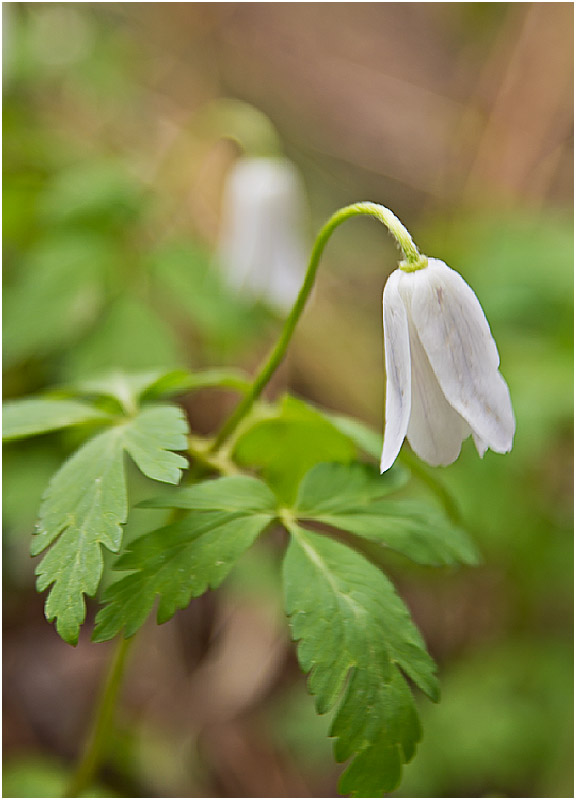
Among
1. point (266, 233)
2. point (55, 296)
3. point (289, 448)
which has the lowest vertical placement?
point (55, 296)

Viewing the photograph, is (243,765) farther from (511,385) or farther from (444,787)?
(511,385)

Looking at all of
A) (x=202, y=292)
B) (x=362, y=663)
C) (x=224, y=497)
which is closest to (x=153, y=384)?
(x=224, y=497)

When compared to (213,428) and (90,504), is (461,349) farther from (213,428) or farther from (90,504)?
(213,428)

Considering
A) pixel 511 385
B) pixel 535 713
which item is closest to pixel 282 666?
pixel 535 713

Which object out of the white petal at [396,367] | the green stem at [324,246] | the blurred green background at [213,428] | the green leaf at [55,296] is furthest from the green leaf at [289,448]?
the green leaf at [55,296]

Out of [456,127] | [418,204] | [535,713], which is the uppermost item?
[456,127]

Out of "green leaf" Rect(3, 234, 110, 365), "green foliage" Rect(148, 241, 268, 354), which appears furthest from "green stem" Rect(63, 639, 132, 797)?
"green foliage" Rect(148, 241, 268, 354)
